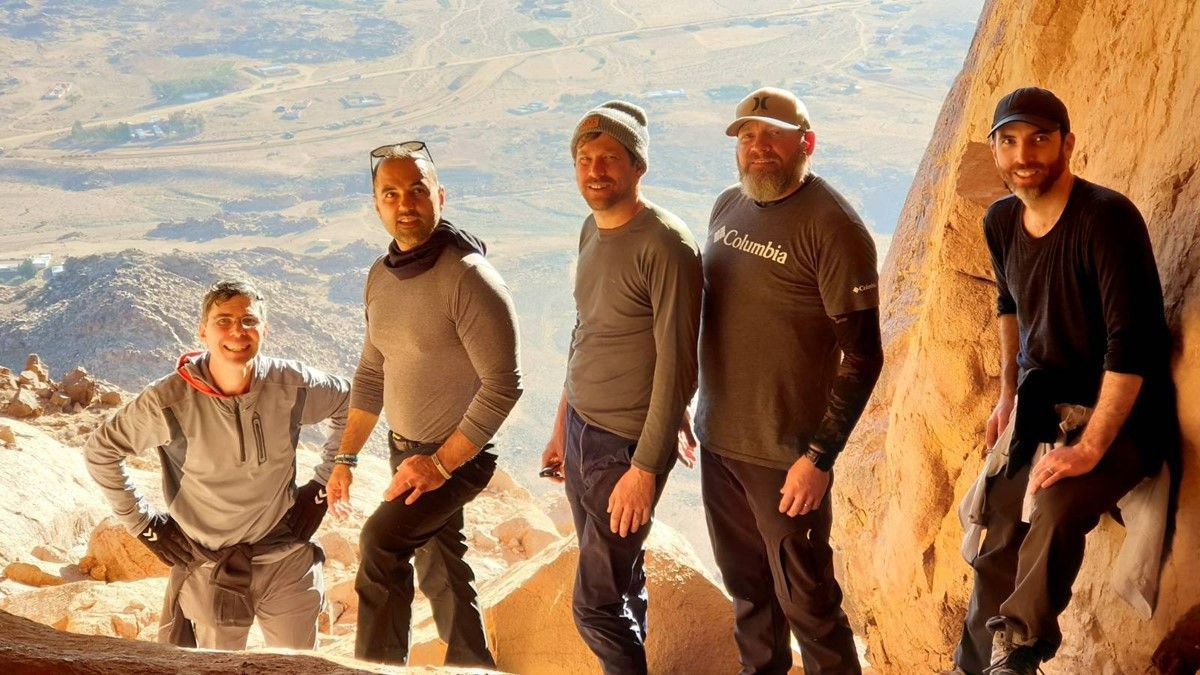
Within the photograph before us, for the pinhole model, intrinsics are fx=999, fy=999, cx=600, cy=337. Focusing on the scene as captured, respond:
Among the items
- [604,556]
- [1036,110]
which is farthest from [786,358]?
[1036,110]

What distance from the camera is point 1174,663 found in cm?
280

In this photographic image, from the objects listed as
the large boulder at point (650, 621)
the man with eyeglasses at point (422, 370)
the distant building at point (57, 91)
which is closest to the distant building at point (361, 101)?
the distant building at point (57, 91)

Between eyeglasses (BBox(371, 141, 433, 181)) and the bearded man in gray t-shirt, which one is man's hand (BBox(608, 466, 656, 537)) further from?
eyeglasses (BBox(371, 141, 433, 181))

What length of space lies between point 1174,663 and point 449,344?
2403 millimetres

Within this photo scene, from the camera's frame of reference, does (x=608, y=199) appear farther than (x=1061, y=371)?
Yes

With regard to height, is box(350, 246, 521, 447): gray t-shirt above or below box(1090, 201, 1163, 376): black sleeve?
below

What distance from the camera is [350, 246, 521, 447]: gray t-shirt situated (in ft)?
11.1

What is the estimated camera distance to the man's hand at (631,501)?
3.18 meters

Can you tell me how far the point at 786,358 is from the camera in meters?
3.13

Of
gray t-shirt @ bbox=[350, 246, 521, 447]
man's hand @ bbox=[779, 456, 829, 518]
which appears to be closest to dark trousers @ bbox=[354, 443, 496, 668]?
gray t-shirt @ bbox=[350, 246, 521, 447]

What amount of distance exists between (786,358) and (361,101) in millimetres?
43324

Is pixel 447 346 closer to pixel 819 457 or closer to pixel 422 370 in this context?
pixel 422 370

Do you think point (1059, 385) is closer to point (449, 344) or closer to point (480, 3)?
point (449, 344)

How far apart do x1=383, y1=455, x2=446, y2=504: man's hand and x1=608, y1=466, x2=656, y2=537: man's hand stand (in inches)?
25.5
